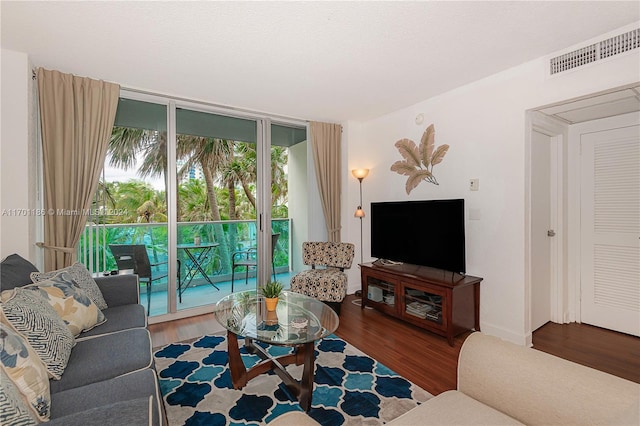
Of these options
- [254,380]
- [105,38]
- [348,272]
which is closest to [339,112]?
[348,272]

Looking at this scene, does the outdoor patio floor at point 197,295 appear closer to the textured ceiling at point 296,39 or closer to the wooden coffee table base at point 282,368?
the wooden coffee table base at point 282,368

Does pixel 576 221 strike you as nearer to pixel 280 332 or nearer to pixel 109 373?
pixel 280 332

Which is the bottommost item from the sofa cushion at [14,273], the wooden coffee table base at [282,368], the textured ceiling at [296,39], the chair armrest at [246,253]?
the wooden coffee table base at [282,368]

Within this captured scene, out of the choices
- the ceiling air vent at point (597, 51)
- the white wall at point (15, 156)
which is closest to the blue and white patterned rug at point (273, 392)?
the white wall at point (15, 156)

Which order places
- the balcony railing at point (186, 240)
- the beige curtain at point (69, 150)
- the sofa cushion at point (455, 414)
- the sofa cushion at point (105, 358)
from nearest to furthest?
the sofa cushion at point (455, 414), the sofa cushion at point (105, 358), the beige curtain at point (69, 150), the balcony railing at point (186, 240)

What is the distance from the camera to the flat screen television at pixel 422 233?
3.04 metres

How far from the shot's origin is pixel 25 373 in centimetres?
117

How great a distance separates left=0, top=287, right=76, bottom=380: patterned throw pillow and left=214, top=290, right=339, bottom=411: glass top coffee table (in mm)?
867

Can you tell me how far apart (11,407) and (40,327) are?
63 cm

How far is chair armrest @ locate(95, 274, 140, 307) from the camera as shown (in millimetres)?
2576

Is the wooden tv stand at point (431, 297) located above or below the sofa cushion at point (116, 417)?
below

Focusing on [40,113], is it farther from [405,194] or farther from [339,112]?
[405,194]

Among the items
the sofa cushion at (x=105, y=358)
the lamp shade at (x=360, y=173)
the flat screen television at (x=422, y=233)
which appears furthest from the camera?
the lamp shade at (x=360, y=173)

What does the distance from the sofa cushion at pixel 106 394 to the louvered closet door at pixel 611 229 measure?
4098 mm
